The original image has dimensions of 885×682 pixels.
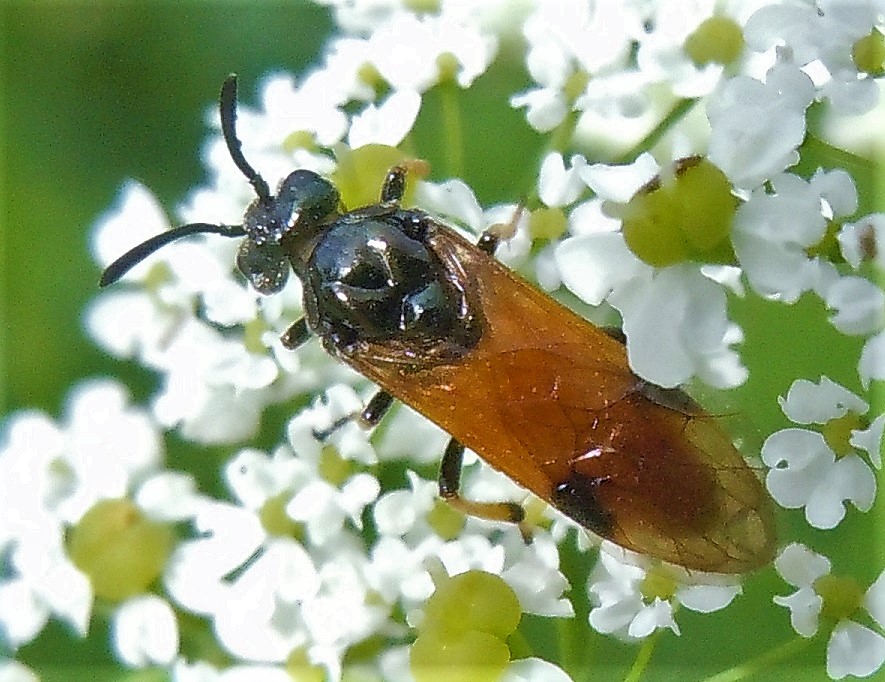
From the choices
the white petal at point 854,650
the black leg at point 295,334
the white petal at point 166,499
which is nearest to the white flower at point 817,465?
the white petal at point 854,650

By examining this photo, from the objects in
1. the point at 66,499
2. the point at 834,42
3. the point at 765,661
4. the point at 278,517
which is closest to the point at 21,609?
the point at 66,499

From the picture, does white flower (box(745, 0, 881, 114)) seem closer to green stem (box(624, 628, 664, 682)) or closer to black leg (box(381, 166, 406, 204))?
black leg (box(381, 166, 406, 204))

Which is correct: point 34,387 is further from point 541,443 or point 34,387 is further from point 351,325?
point 541,443

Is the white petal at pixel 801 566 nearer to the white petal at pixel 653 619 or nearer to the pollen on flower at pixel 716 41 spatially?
the white petal at pixel 653 619

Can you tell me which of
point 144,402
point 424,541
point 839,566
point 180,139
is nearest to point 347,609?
point 424,541

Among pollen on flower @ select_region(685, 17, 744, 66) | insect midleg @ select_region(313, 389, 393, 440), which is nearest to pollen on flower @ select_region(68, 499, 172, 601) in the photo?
insect midleg @ select_region(313, 389, 393, 440)

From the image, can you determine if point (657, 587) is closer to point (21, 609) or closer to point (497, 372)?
point (497, 372)
